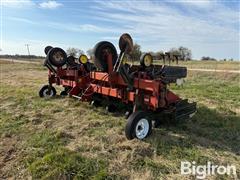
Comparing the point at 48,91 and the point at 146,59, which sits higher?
the point at 146,59

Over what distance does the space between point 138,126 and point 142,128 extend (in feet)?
0.34

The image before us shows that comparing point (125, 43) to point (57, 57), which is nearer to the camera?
point (125, 43)

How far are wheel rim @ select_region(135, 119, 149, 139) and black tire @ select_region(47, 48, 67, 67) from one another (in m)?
3.93

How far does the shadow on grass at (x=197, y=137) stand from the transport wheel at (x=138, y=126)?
0.15 metres

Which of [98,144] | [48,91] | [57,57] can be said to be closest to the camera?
[98,144]

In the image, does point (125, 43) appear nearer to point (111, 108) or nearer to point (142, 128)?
point (142, 128)

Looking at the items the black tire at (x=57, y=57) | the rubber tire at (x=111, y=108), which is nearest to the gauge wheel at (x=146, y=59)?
the rubber tire at (x=111, y=108)

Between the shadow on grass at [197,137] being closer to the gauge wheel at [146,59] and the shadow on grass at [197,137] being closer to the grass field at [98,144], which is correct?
the grass field at [98,144]

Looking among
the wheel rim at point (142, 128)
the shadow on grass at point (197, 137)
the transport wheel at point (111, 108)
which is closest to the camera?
the shadow on grass at point (197, 137)

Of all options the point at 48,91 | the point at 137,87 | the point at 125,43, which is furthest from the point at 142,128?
the point at 48,91

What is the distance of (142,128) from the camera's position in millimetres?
4930

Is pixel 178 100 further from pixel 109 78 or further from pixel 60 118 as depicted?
pixel 60 118

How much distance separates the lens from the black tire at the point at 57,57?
313 inches

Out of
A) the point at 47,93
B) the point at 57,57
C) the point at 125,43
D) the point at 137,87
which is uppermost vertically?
the point at 125,43
